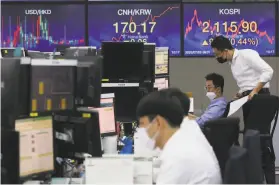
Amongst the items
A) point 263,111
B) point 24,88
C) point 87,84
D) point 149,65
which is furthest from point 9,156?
point 263,111

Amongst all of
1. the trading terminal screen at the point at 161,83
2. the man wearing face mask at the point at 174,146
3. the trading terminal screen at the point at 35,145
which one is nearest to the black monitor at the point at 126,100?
the trading terminal screen at the point at 161,83

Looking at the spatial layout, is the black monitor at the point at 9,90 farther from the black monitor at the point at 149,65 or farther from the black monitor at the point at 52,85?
the black monitor at the point at 149,65

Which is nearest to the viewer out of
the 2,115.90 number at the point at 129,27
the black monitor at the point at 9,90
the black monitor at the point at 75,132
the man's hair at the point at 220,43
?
the black monitor at the point at 9,90

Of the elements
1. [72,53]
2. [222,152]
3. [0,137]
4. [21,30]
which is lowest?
[222,152]

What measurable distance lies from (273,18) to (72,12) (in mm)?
2657

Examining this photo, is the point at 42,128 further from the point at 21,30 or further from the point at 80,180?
the point at 21,30

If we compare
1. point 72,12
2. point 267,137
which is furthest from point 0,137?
point 72,12

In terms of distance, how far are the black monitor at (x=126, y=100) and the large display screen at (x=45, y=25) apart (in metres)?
2.57

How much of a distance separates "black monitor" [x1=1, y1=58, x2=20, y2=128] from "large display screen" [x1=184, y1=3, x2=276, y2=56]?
4.53 metres

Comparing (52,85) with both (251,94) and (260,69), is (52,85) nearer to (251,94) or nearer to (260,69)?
(251,94)

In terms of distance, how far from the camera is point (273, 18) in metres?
6.62

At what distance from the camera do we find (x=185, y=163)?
215 centimetres

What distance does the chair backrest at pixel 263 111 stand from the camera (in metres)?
4.57

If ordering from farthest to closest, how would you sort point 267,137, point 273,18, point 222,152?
point 273,18 < point 267,137 < point 222,152
